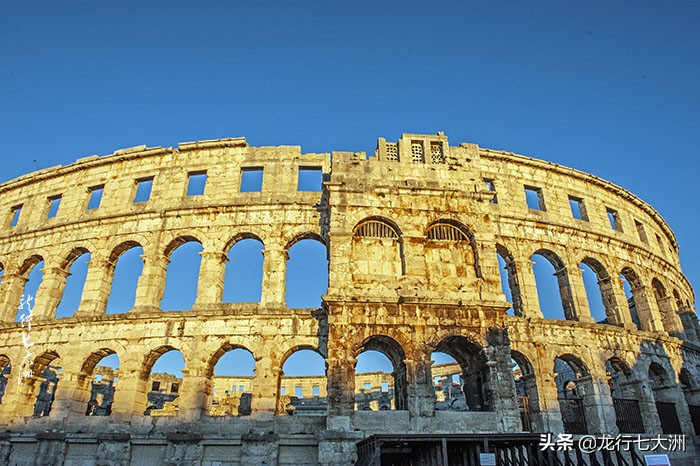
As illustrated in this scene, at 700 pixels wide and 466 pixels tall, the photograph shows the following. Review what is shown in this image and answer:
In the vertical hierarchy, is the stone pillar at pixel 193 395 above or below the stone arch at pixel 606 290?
below

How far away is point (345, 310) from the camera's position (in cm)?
1336

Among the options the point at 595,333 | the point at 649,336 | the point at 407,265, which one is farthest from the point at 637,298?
the point at 407,265

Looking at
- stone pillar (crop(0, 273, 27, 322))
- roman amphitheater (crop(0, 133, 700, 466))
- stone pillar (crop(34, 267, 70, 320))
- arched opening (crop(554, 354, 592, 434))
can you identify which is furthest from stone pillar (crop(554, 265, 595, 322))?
stone pillar (crop(0, 273, 27, 322))

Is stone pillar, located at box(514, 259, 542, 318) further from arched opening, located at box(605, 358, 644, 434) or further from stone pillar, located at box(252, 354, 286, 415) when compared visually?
stone pillar, located at box(252, 354, 286, 415)

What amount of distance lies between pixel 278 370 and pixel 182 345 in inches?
142

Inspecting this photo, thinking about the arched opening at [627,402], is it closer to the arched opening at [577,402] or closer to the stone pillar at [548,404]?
the arched opening at [577,402]

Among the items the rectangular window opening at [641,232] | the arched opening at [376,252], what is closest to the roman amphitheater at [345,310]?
the arched opening at [376,252]

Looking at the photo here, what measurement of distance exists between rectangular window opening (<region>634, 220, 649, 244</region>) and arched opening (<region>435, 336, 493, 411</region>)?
46.9 feet

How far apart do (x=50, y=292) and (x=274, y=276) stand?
952cm

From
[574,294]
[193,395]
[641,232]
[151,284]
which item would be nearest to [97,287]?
[151,284]

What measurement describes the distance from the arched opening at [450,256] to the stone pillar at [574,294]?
601 cm

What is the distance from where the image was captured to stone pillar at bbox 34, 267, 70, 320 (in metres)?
17.4

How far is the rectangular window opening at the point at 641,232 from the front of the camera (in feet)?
74.1

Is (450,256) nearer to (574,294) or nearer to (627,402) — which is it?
(574,294)
